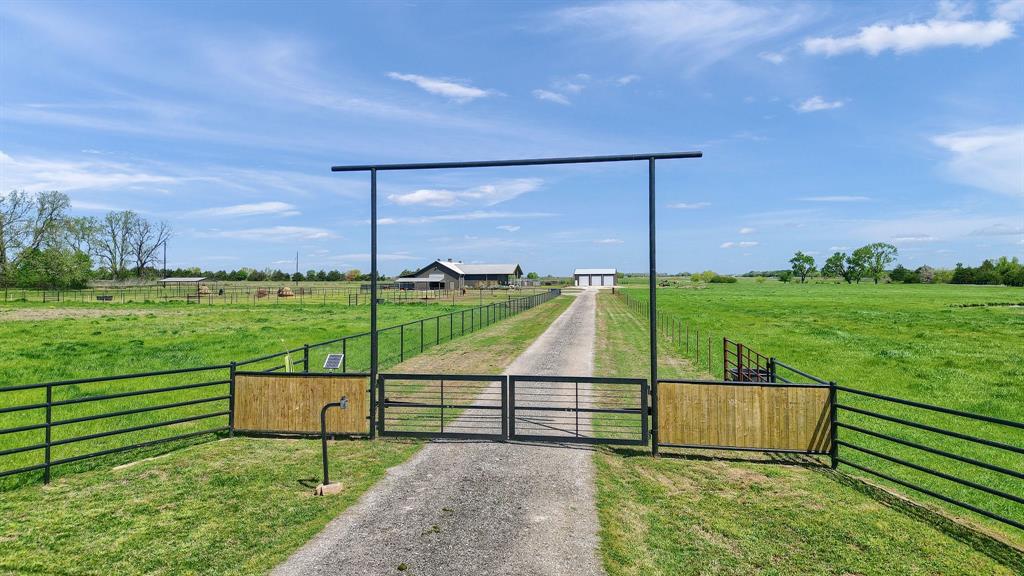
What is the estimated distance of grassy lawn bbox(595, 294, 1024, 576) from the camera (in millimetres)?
6266

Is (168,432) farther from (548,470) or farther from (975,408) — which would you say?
(975,408)

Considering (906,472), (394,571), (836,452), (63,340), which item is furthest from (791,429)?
(63,340)

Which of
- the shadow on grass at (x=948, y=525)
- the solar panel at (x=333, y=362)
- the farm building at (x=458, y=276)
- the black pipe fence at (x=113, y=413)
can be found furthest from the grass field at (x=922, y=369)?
the farm building at (x=458, y=276)

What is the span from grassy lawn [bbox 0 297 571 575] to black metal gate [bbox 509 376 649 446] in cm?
258

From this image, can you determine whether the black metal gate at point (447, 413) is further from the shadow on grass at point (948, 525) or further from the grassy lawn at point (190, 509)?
the shadow on grass at point (948, 525)

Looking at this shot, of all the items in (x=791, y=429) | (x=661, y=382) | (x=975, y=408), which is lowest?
(x=975, y=408)

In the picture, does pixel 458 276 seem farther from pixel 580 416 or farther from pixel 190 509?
pixel 190 509

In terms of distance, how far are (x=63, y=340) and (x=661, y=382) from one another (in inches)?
1227

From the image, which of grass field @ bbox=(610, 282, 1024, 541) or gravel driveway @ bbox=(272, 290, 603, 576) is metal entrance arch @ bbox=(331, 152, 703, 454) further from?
grass field @ bbox=(610, 282, 1024, 541)

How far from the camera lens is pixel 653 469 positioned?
9.60 m

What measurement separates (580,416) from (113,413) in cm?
972

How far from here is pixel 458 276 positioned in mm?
111125

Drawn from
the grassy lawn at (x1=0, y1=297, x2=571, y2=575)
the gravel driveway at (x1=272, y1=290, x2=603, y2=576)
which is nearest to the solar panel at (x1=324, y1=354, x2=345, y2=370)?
the grassy lawn at (x1=0, y1=297, x2=571, y2=575)

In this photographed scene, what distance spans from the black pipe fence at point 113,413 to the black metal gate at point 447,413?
8.54 ft
